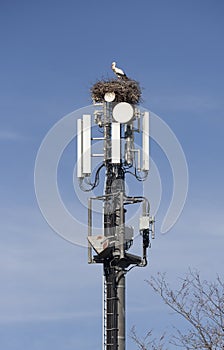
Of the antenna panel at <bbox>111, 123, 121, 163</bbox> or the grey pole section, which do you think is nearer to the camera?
the grey pole section

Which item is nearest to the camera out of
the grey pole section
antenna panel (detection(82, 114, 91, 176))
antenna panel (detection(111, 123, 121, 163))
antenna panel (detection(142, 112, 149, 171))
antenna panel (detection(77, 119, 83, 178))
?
the grey pole section

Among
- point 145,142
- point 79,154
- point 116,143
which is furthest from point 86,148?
point 145,142

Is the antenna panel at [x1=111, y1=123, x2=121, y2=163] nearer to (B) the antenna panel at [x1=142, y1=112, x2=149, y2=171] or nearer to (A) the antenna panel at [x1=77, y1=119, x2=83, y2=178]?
(B) the antenna panel at [x1=142, y1=112, x2=149, y2=171]

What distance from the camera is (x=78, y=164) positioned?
110 feet

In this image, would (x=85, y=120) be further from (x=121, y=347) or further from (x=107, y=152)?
(x=121, y=347)

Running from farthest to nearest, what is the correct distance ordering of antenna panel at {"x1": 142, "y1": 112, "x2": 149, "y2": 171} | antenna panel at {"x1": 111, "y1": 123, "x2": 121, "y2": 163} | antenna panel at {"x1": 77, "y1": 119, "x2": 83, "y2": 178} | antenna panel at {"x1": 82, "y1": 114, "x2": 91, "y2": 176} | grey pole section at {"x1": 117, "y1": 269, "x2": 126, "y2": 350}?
1. antenna panel at {"x1": 111, "y1": 123, "x2": 121, "y2": 163}
2. antenna panel at {"x1": 142, "y1": 112, "x2": 149, "y2": 171}
3. antenna panel at {"x1": 82, "y1": 114, "x2": 91, "y2": 176}
4. antenna panel at {"x1": 77, "y1": 119, "x2": 83, "y2": 178}
5. grey pole section at {"x1": 117, "y1": 269, "x2": 126, "y2": 350}

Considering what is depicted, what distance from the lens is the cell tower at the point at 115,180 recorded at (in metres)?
33.2

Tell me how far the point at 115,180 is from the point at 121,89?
9.83 feet

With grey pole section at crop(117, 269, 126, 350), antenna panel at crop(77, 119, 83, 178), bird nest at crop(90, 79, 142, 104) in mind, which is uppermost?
bird nest at crop(90, 79, 142, 104)

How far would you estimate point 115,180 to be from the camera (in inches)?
1377

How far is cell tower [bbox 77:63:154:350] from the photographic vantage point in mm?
33156

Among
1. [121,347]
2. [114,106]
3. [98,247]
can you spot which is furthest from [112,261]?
[114,106]

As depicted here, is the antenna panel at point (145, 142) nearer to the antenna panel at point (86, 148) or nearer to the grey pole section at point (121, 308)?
the antenna panel at point (86, 148)

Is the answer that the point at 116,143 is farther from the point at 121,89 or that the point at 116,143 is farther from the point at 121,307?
the point at 121,307
